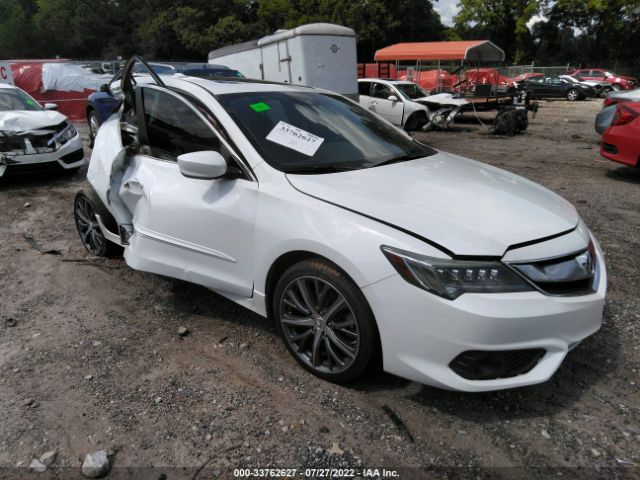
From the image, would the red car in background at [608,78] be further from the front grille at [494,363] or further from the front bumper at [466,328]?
the front grille at [494,363]

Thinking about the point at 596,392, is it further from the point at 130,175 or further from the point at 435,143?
Answer: the point at 435,143

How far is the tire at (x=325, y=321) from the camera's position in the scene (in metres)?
2.45

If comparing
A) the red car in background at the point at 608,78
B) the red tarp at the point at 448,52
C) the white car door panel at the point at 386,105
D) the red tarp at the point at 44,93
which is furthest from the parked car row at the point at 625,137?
the red car in background at the point at 608,78

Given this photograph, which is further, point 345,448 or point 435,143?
point 435,143

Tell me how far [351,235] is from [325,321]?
53 cm

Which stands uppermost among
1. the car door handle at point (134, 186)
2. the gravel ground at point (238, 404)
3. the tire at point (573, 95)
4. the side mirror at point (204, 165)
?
the side mirror at point (204, 165)

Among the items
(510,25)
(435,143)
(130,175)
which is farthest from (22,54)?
(130,175)

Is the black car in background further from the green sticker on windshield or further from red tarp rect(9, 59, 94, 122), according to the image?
the green sticker on windshield

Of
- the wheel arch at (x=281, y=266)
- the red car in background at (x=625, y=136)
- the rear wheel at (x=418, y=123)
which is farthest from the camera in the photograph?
the rear wheel at (x=418, y=123)

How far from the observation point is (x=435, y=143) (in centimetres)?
1221

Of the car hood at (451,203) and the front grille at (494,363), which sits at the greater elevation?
the car hood at (451,203)

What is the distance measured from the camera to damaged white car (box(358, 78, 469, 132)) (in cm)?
1351

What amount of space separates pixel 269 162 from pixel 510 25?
53629 mm

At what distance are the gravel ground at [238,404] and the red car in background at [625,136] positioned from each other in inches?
141
